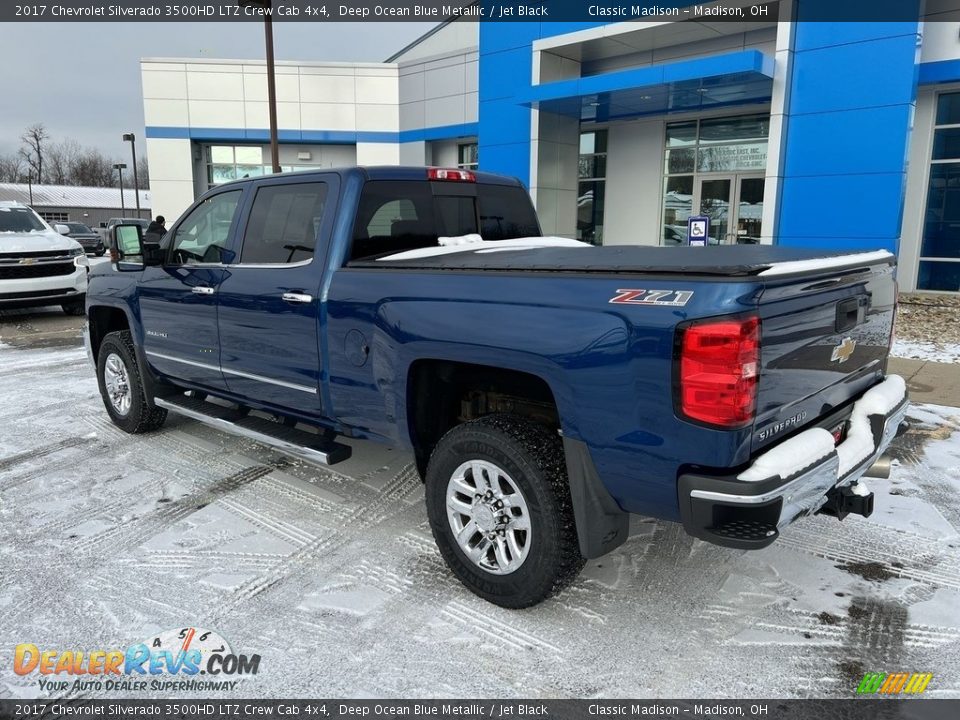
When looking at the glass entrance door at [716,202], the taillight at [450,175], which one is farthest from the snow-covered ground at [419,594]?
the glass entrance door at [716,202]

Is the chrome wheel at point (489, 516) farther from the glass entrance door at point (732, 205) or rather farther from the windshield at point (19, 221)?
the glass entrance door at point (732, 205)

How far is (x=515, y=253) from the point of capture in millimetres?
3850

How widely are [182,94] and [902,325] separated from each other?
24796mm

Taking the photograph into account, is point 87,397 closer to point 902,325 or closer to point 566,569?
point 566,569

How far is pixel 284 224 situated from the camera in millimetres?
4227

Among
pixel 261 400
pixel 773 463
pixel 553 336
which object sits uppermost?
pixel 553 336

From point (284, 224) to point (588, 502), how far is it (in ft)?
8.49

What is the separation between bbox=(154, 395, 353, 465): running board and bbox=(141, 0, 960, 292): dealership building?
16.2ft

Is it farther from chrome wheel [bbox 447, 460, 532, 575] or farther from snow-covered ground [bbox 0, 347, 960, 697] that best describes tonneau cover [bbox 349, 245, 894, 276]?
snow-covered ground [bbox 0, 347, 960, 697]

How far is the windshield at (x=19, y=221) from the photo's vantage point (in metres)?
12.8

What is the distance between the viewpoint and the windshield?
12820mm

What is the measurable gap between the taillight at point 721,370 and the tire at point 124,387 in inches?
176

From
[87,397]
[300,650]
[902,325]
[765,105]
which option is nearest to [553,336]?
[300,650]

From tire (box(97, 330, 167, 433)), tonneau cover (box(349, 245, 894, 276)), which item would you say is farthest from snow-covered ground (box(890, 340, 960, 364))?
tire (box(97, 330, 167, 433))
